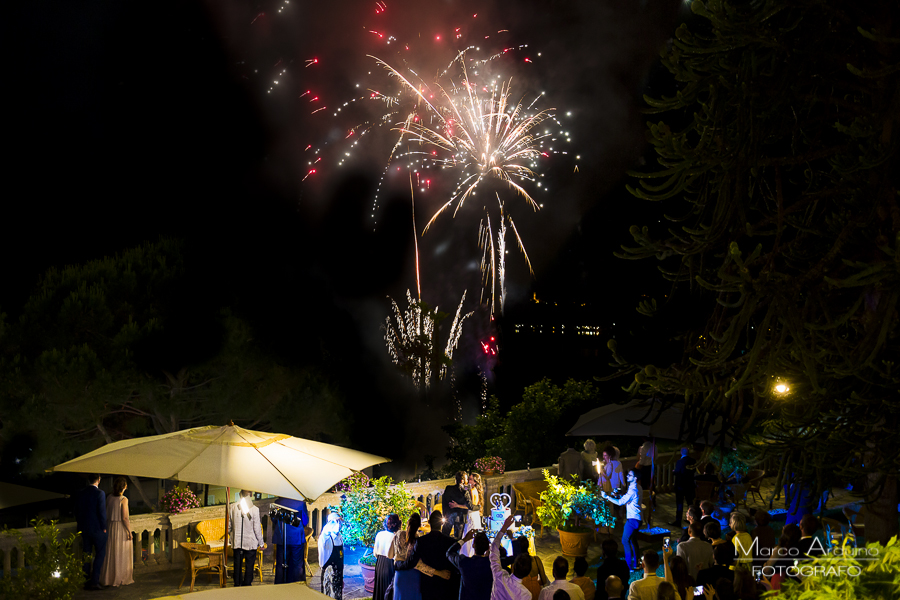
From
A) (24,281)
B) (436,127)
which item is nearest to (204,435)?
(24,281)

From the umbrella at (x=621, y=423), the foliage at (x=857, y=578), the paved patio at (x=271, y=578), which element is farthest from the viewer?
the umbrella at (x=621, y=423)

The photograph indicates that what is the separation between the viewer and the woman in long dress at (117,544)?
9.43 meters

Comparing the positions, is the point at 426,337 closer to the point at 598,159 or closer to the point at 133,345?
the point at 598,159

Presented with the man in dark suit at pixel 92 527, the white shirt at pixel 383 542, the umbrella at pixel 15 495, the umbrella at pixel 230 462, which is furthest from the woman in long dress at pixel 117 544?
the white shirt at pixel 383 542

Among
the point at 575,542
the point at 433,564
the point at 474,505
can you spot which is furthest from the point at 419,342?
the point at 433,564

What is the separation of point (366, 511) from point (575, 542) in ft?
10.5

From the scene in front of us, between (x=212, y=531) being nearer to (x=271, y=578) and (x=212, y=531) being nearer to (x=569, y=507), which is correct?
(x=271, y=578)

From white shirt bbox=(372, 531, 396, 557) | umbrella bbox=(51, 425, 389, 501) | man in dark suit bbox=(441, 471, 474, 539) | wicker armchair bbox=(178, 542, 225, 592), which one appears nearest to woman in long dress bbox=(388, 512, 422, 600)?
white shirt bbox=(372, 531, 396, 557)

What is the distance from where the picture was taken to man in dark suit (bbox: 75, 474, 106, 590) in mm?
9352

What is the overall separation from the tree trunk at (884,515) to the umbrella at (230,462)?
541 centimetres

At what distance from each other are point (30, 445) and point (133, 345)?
11.9ft

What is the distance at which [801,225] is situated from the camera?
23.1ft

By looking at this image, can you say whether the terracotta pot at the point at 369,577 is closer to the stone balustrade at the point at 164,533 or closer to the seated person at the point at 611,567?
the stone balustrade at the point at 164,533

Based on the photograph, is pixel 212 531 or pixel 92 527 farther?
pixel 212 531
